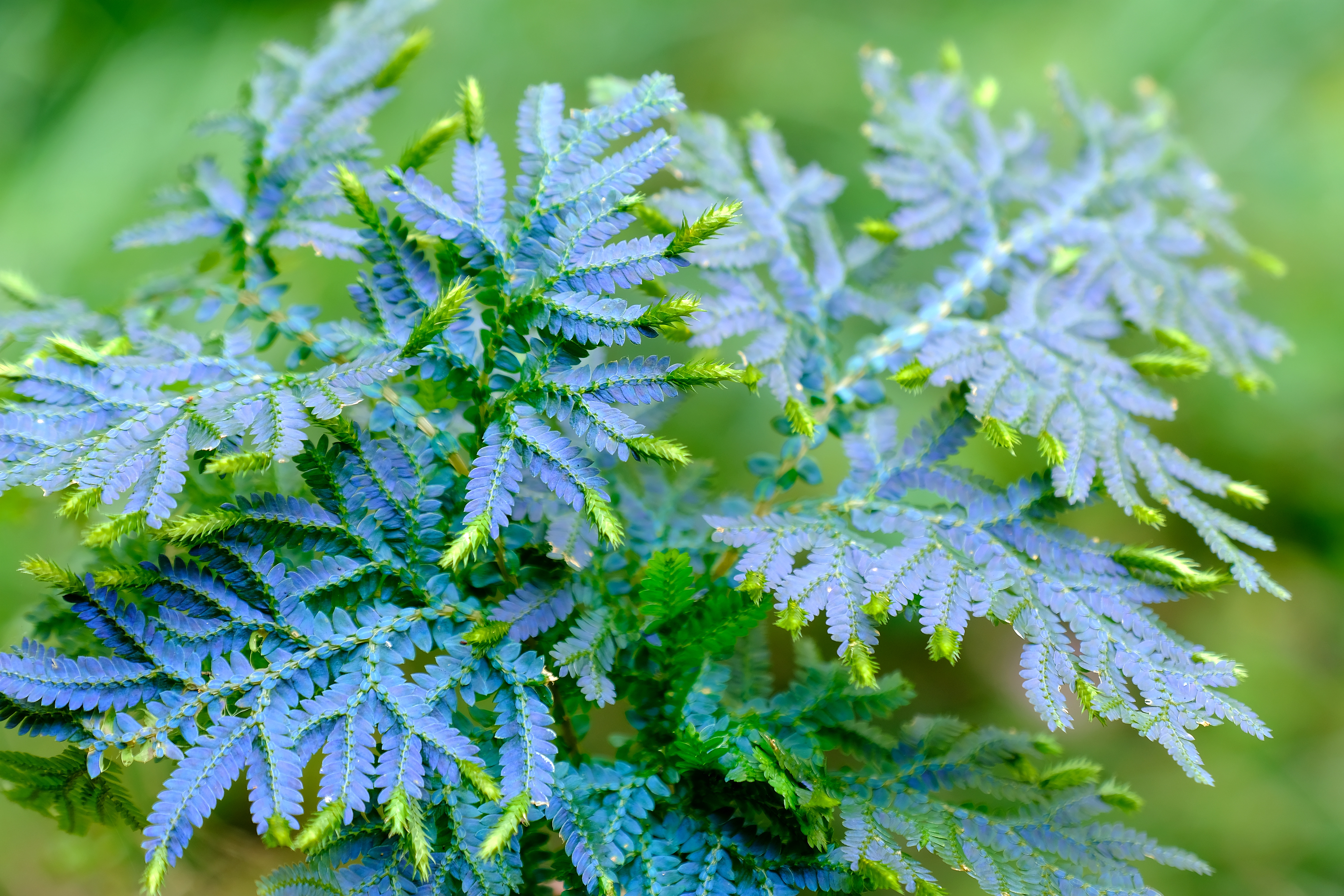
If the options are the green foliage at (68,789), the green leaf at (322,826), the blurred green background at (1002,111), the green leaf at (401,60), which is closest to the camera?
the green leaf at (322,826)

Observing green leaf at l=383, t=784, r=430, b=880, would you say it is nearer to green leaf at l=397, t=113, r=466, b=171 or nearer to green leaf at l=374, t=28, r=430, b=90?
green leaf at l=397, t=113, r=466, b=171

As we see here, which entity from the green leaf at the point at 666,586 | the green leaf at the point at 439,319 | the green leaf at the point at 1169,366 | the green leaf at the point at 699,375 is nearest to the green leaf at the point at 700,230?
the green leaf at the point at 699,375

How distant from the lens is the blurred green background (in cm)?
275

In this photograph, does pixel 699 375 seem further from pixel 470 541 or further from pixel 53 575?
pixel 53 575

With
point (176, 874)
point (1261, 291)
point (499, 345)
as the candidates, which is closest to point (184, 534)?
point (499, 345)

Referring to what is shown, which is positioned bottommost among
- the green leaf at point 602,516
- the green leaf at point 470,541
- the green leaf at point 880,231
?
the green leaf at point 470,541

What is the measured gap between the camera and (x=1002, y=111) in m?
3.21

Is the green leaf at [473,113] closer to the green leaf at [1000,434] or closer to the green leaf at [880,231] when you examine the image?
the green leaf at [880,231]

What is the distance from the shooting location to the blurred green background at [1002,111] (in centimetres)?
275

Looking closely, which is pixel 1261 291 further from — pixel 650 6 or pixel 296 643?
pixel 296 643

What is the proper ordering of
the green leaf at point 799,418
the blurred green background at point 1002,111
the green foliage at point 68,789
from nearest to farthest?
the green foliage at point 68,789, the green leaf at point 799,418, the blurred green background at point 1002,111

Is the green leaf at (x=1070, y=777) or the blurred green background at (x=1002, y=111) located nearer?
the green leaf at (x=1070, y=777)

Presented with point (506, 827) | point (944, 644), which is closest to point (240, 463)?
point (506, 827)

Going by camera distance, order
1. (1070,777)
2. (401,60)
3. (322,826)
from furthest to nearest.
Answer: (401,60), (1070,777), (322,826)
